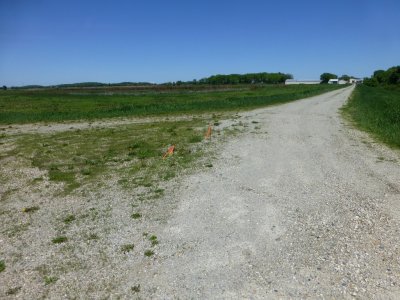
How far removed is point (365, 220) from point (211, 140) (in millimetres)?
13126

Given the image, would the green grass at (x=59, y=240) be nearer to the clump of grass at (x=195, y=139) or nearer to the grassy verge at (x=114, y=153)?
the grassy verge at (x=114, y=153)

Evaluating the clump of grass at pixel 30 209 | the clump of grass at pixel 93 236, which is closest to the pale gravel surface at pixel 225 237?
the clump of grass at pixel 93 236

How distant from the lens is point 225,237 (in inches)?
364

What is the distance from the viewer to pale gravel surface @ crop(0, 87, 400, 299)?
7191 millimetres

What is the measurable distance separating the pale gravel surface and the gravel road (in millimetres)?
28

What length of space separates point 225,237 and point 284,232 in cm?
162

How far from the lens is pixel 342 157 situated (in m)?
17.5

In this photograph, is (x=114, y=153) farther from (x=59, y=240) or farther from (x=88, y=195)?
(x=59, y=240)

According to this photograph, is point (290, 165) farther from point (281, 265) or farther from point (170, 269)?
point (170, 269)

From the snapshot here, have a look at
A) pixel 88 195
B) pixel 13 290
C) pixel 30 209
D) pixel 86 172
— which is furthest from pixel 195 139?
pixel 13 290

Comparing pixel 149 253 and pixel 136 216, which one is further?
pixel 136 216

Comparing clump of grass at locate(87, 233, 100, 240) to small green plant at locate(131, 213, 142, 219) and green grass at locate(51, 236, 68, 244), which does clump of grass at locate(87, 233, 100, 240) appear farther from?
small green plant at locate(131, 213, 142, 219)

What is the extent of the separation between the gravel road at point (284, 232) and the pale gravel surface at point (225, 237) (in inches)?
1.1

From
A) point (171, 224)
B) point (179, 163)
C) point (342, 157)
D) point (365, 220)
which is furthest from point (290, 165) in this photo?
point (171, 224)
